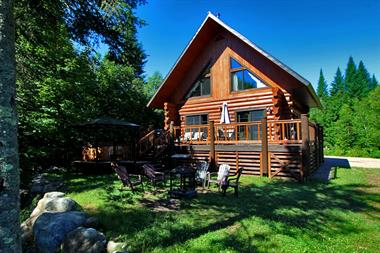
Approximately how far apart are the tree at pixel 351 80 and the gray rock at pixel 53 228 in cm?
5663

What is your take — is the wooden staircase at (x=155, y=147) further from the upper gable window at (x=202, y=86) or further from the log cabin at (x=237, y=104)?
the upper gable window at (x=202, y=86)

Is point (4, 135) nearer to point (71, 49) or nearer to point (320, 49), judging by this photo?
point (71, 49)

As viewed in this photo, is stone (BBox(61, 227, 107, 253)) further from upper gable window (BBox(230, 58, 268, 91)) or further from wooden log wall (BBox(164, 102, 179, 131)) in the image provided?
wooden log wall (BBox(164, 102, 179, 131))

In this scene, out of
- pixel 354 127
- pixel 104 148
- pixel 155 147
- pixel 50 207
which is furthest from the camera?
pixel 354 127

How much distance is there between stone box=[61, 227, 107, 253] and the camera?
4.53 meters

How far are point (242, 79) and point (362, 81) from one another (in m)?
51.4

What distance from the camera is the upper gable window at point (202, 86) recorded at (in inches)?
643

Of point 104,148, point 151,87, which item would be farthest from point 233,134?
point 151,87

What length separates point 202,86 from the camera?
16641 millimetres

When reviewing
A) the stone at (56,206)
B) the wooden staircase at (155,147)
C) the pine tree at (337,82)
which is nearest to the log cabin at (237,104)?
the wooden staircase at (155,147)

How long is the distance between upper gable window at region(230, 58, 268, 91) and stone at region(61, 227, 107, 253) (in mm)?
11929

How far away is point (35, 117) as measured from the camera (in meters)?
11.4

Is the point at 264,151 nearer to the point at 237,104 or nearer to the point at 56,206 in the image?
the point at 237,104

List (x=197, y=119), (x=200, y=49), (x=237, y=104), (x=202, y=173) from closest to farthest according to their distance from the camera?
1. (x=202, y=173)
2. (x=237, y=104)
3. (x=200, y=49)
4. (x=197, y=119)
